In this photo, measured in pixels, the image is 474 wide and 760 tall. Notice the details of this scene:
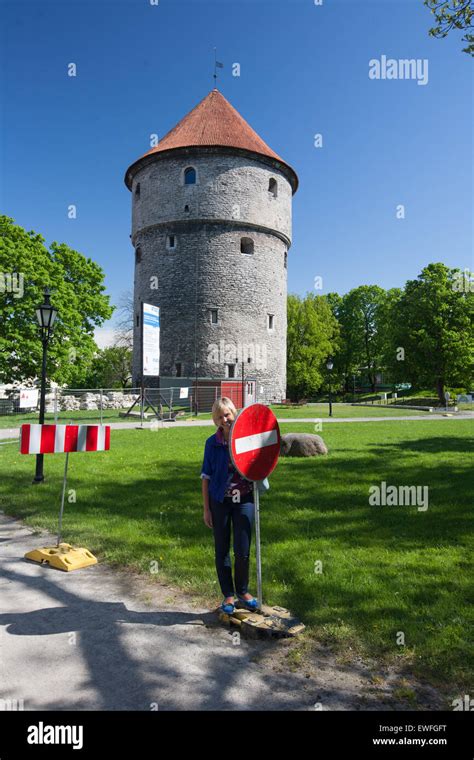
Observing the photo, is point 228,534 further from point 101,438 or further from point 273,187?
point 273,187

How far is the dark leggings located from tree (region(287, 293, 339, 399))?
51.1 meters

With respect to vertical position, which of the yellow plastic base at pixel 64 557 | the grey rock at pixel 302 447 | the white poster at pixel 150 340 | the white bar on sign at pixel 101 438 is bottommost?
the yellow plastic base at pixel 64 557

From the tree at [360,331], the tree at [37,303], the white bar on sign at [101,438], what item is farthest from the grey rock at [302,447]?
the tree at [360,331]

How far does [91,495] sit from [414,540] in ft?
17.5

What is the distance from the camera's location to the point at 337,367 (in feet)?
218

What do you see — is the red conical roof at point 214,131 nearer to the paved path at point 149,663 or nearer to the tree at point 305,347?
the tree at point 305,347

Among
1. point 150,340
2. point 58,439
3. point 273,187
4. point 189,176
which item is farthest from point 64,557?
point 273,187

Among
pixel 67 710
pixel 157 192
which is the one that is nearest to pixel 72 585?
pixel 67 710

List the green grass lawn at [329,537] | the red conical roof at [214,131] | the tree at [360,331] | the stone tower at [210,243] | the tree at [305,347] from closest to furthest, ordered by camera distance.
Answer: the green grass lawn at [329,537] < the stone tower at [210,243] < the red conical roof at [214,131] < the tree at [305,347] < the tree at [360,331]

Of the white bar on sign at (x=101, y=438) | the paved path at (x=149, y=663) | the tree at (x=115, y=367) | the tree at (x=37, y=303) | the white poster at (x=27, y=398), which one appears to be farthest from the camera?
the tree at (x=115, y=367)

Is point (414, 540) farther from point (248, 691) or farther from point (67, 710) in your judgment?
point (67, 710)

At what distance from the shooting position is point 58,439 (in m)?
6.04

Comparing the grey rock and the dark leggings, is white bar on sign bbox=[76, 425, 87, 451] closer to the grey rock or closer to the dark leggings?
the dark leggings

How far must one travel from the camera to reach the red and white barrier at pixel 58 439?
5938mm
